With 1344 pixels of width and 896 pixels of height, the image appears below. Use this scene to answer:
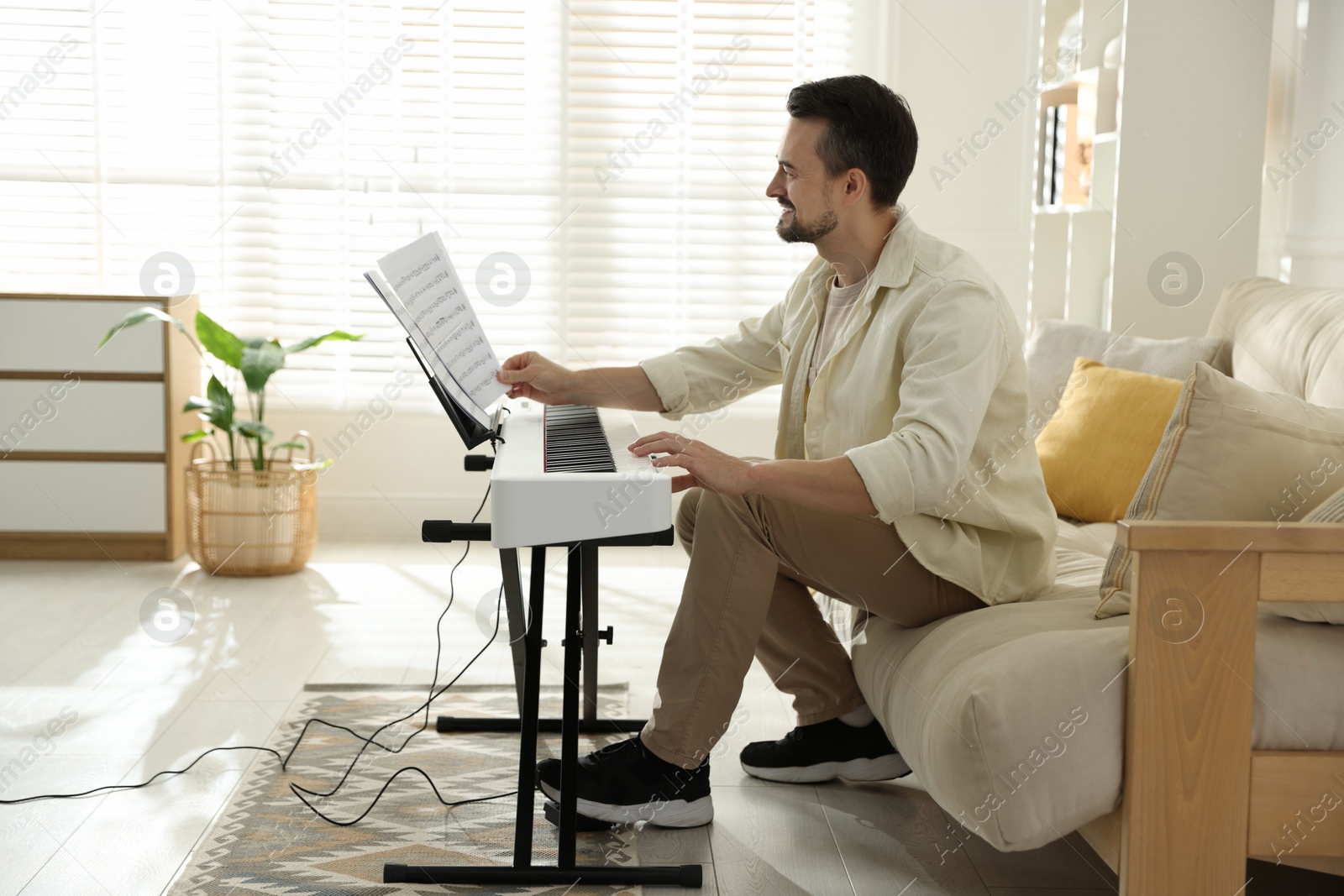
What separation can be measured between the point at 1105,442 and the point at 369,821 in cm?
159

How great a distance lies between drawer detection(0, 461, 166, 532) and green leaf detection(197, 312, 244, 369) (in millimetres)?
392

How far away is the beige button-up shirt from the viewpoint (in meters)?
1.64

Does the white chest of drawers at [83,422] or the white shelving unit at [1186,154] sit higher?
the white shelving unit at [1186,154]

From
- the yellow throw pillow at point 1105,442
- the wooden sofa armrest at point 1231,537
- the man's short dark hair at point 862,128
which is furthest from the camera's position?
the yellow throw pillow at point 1105,442

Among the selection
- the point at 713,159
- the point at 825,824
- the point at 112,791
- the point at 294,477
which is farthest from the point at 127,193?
the point at 825,824

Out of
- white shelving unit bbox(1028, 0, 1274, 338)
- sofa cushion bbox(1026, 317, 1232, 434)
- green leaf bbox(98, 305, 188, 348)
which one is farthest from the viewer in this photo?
green leaf bbox(98, 305, 188, 348)

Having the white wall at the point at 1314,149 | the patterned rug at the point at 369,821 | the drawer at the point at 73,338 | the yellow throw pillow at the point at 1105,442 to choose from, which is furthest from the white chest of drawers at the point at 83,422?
the white wall at the point at 1314,149

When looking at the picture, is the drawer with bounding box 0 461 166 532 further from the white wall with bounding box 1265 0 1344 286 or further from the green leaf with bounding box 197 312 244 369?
the white wall with bounding box 1265 0 1344 286

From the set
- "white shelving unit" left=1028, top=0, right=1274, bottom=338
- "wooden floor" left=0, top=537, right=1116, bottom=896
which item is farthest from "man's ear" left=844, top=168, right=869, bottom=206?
"white shelving unit" left=1028, top=0, right=1274, bottom=338

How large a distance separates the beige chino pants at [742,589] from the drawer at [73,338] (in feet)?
7.65

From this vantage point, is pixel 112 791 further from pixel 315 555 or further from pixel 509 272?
pixel 509 272

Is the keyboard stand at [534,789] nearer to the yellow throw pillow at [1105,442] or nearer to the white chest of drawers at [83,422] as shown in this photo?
the yellow throw pillow at [1105,442]

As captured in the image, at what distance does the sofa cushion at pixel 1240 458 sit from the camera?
1.49m

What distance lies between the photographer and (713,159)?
13.1 feet
